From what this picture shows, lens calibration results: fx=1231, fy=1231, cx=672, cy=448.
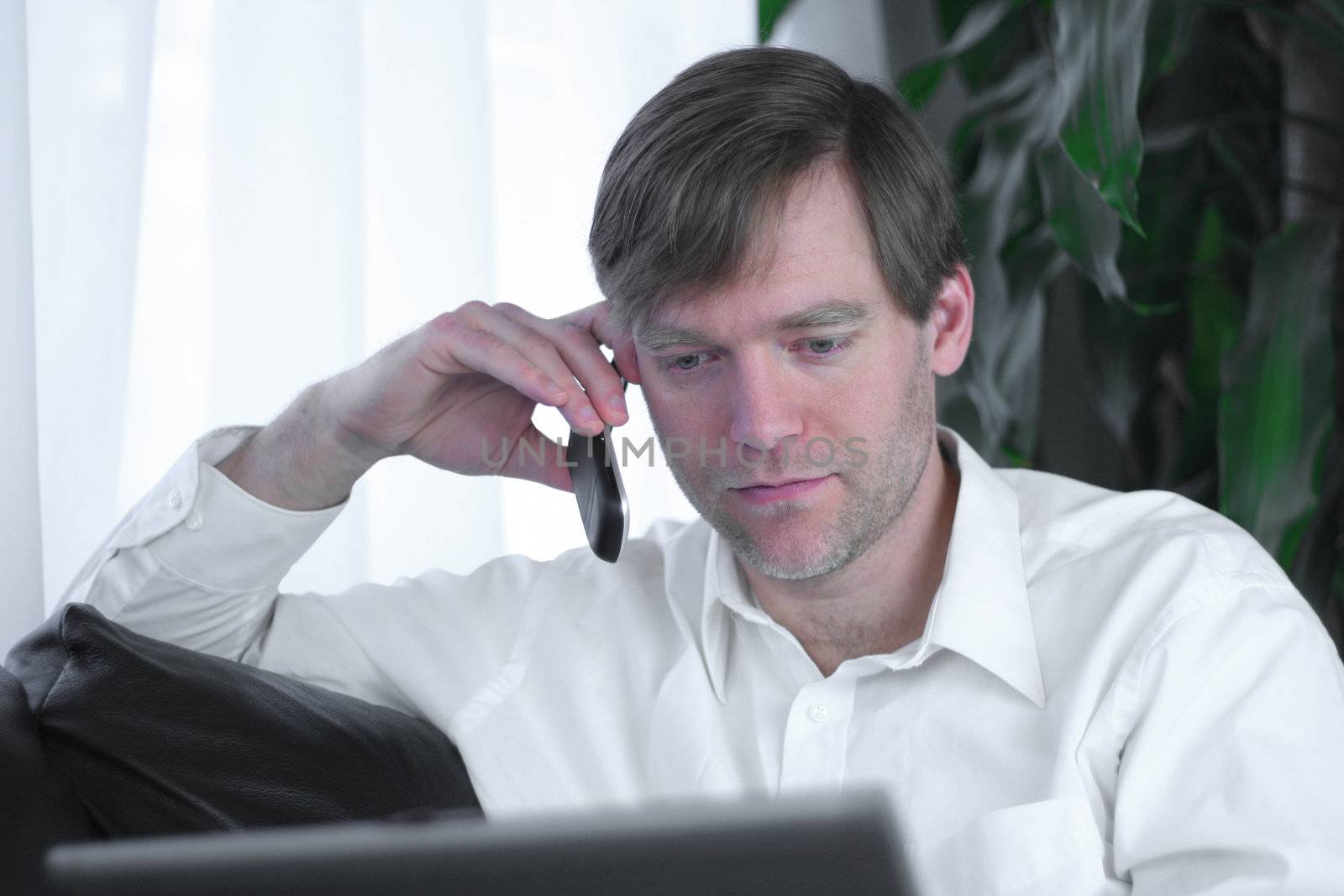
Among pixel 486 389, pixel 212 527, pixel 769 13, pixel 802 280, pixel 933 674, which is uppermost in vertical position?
pixel 769 13

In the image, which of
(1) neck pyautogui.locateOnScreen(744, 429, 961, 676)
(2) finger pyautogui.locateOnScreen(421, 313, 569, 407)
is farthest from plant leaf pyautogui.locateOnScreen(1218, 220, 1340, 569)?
(2) finger pyautogui.locateOnScreen(421, 313, 569, 407)

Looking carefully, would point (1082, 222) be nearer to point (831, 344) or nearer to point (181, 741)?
point (831, 344)

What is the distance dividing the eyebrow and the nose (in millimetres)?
40

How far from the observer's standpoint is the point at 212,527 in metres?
1.23

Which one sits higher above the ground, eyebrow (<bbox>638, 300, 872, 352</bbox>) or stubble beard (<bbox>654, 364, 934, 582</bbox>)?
eyebrow (<bbox>638, 300, 872, 352</bbox>)

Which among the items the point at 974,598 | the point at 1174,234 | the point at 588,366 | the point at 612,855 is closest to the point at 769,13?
the point at 1174,234

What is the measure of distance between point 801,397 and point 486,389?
402 millimetres

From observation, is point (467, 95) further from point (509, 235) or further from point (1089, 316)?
point (1089, 316)

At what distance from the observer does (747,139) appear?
111cm

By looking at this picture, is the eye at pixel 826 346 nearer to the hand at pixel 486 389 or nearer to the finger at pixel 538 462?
the hand at pixel 486 389

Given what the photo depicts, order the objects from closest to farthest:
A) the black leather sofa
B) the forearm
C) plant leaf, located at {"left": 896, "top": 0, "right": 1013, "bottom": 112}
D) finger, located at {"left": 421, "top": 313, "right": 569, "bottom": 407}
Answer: the black leather sofa
finger, located at {"left": 421, "top": 313, "right": 569, "bottom": 407}
the forearm
plant leaf, located at {"left": 896, "top": 0, "right": 1013, "bottom": 112}

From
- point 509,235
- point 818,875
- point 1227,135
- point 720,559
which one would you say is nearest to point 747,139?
point 720,559

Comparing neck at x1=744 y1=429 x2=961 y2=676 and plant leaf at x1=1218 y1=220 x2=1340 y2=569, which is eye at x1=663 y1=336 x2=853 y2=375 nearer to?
neck at x1=744 y1=429 x2=961 y2=676

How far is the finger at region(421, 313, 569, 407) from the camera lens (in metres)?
1.17
